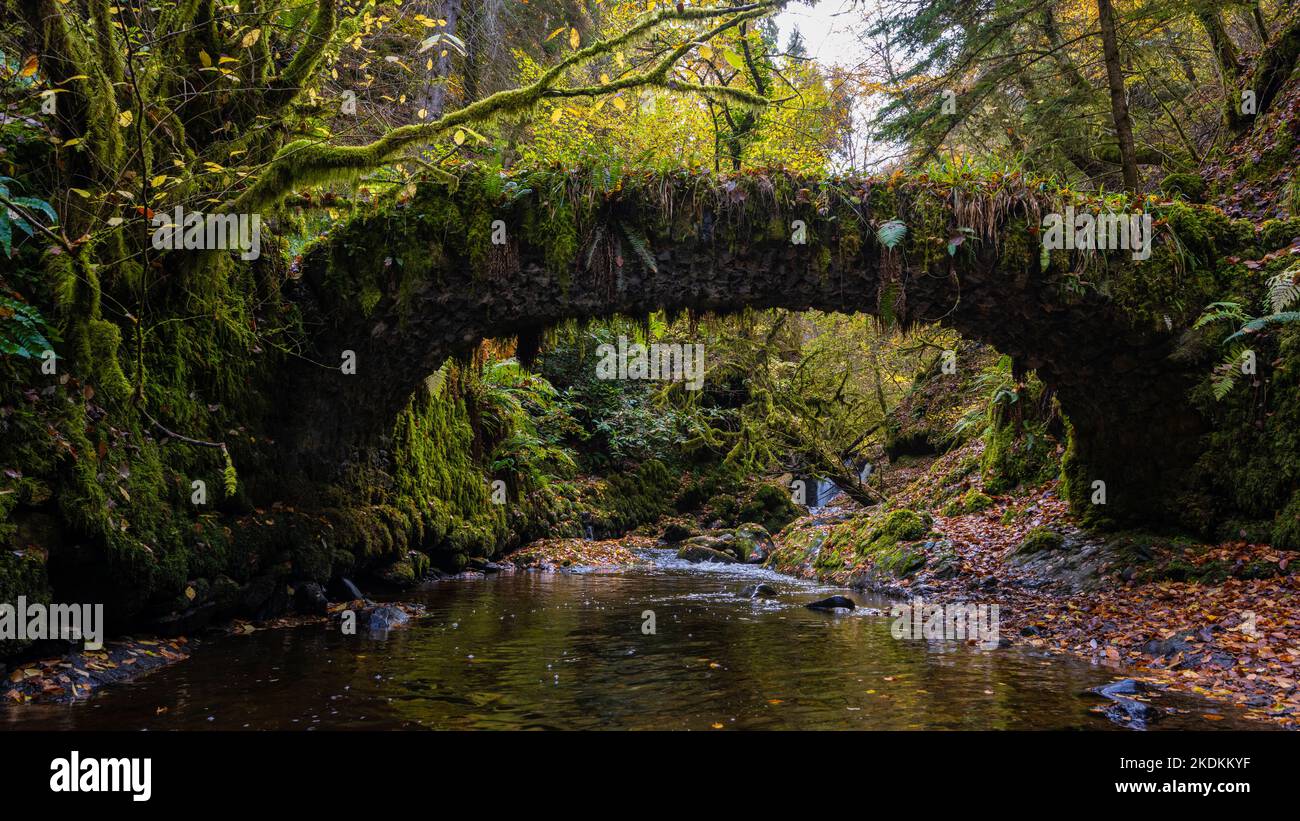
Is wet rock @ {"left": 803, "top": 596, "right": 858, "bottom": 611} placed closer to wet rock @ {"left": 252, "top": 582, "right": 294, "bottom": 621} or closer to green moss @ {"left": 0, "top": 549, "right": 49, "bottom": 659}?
wet rock @ {"left": 252, "top": 582, "right": 294, "bottom": 621}

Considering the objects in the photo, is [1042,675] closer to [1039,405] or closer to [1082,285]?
[1082,285]

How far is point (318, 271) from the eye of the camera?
794 cm

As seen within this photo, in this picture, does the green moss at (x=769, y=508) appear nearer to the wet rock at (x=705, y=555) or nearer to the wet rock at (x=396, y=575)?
the wet rock at (x=705, y=555)

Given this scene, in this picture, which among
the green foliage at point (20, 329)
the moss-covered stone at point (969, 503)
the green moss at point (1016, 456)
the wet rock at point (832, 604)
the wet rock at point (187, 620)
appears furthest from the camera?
the moss-covered stone at point (969, 503)

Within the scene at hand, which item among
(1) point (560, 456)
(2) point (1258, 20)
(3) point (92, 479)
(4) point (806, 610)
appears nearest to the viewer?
(3) point (92, 479)

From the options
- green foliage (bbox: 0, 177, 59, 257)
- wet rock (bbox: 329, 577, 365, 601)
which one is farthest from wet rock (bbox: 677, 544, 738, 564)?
green foliage (bbox: 0, 177, 59, 257)

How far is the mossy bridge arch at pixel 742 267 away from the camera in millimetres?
7641

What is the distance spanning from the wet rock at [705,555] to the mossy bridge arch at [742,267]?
942 centimetres

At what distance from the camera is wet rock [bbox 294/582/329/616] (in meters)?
7.97

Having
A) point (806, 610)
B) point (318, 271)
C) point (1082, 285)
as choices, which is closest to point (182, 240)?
point (318, 271)

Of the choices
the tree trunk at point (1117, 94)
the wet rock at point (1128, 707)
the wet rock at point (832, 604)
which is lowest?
the wet rock at point (832, 604)

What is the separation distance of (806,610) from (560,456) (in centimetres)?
1017

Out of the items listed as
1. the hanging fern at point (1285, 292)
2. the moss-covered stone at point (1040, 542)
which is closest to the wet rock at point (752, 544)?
the moss-covered stone at point (1040, 542)

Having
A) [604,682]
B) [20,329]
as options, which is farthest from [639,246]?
[20,329]
